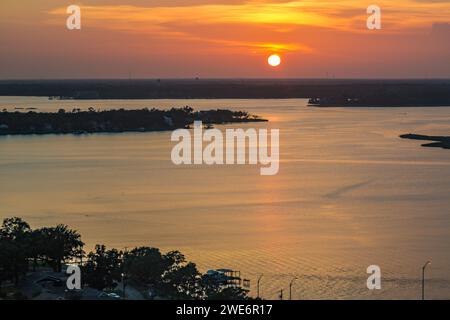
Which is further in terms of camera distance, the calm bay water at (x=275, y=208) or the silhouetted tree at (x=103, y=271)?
the calm bay water at (x=275, y=208)

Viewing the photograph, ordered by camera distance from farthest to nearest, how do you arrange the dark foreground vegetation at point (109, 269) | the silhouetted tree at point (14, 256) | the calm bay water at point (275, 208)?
the calm bay water at point (275, 208)
the silhouetted tree at point (14, 256)
the dark foreground vegetation at point (109, 269)

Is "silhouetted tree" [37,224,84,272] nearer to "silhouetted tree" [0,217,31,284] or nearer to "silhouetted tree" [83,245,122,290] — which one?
"silhouetted tree" [0,217,31,284]

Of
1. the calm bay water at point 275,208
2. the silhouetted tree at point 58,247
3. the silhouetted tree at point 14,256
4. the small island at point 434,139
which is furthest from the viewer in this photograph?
the small island at point 434,139

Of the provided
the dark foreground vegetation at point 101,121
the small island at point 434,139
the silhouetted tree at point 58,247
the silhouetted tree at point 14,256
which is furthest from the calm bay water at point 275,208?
the dark foreground vegetation at point 101,121

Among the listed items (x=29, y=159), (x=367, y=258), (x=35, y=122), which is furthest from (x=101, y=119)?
(x=367, y=258)

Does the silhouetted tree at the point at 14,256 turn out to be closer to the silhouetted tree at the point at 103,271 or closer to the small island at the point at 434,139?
the silhouetted tree at the point at 103,271

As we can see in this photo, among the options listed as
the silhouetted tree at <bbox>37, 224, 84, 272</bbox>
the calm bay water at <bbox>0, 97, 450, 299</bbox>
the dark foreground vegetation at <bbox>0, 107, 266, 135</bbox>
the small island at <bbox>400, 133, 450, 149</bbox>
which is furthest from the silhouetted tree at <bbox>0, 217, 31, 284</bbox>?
the dark foreground vegetation at <bbox>0, 107, 266, 135</bbox>

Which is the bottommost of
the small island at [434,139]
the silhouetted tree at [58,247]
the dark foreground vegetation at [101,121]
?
the silhouetted tree at [58,247]
